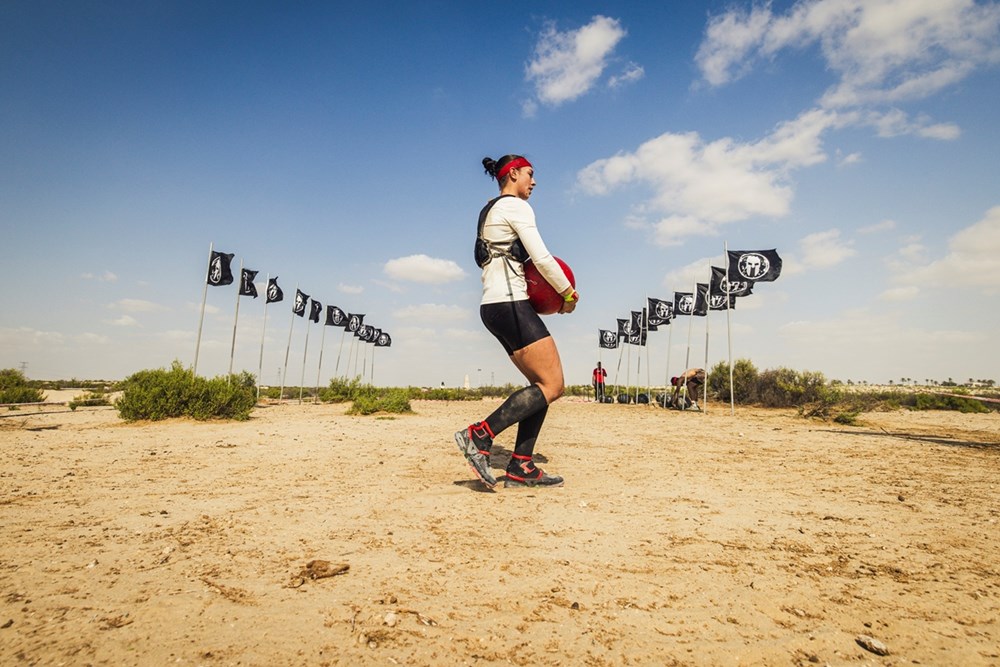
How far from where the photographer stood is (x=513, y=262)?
349 centimetres

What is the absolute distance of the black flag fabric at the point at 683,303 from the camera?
20625 millimetres

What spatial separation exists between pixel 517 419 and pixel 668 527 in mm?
1209

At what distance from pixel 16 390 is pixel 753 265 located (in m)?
23.3

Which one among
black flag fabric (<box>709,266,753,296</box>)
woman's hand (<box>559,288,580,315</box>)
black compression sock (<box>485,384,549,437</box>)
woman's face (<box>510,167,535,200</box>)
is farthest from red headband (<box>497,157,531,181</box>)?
black flag fabric (<box>709,266,753,296</box>)

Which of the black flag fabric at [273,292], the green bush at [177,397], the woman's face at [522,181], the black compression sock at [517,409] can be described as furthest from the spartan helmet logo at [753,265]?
the black flag fabric at [273,292]

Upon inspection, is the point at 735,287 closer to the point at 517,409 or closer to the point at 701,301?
the point at 701,301

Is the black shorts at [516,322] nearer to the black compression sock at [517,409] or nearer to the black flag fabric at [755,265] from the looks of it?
the black compression sock at [517,409]

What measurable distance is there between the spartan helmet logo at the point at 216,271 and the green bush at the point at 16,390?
604 centimetres

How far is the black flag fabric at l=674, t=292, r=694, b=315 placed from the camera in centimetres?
2062

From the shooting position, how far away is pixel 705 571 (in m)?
1.88

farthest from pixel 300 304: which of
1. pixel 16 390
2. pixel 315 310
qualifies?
pixel 16 390

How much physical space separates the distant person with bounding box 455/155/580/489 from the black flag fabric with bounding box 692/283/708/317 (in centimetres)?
1749

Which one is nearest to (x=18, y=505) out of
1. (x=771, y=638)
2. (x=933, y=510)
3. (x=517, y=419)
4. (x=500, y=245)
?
(x=517, y=419)

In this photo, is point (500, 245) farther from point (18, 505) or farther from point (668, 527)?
point (18, 505)
